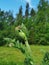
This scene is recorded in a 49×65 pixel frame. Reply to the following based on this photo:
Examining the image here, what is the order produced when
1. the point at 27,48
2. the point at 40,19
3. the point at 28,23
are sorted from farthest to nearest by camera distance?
the point at 40,19
the point at 28,23
the point at 27,48

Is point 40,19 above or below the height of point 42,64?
above

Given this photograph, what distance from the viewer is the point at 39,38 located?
27.1m

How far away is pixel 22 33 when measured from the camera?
1443 millimetres

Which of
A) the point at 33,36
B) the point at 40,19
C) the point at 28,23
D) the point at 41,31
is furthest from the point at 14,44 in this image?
the point at 40,19

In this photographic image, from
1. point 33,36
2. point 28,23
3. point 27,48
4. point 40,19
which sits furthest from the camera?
point 40,19

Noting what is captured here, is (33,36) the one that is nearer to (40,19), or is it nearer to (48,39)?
(48,39)

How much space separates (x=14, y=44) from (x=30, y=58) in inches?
4.8

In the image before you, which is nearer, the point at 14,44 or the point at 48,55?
the point at 14,44

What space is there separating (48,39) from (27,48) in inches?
1018

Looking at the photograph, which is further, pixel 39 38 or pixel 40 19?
pixel 40 19

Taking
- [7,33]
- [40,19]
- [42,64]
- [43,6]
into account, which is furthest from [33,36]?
[42,64]

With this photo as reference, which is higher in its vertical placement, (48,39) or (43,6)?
(43,6)

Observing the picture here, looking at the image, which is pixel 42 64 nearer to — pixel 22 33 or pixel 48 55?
pixel 48 55

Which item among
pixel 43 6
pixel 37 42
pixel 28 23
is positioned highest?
pixel 43 6
